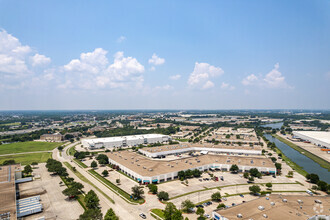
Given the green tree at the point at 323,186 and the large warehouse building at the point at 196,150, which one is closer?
the green tree at the point at 323,186

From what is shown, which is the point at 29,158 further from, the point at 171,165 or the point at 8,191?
the point at 171,165

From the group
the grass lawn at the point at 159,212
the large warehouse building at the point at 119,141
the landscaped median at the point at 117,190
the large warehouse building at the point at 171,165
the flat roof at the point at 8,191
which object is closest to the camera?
the flat roof at the point at 8,191

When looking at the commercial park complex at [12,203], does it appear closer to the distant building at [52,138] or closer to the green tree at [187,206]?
the green tree at [187,206]

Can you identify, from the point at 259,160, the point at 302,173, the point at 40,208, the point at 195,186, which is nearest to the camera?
the point at 40,208

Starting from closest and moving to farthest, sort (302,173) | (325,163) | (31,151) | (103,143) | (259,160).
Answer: (302,173), (259,160), (325,163), (31,151), (103,143)

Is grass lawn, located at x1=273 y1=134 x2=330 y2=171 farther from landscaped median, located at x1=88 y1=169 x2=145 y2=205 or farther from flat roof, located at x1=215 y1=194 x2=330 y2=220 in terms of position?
landscaped median, located at x1=88 y1=169 x2=145 y2=205

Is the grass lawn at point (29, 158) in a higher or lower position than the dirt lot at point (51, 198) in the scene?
lower

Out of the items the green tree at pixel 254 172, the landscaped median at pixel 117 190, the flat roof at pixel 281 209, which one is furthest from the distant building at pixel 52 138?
the flat roof at pixel 281 209

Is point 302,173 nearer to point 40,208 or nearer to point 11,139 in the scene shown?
point 40,208

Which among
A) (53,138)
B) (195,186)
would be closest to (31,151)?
(53,138)
